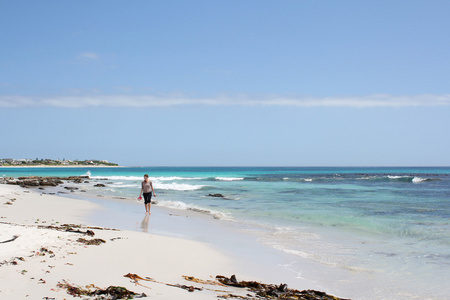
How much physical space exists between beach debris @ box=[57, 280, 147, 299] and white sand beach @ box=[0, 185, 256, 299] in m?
0.09

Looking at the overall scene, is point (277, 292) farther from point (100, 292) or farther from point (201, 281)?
point (100, 292)

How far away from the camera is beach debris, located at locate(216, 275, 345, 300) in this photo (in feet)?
17.6

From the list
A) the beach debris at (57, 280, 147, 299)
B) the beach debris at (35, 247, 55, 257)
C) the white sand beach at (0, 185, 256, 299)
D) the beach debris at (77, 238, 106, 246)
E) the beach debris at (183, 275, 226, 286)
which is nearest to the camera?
the beach debris at (57, 280, 147, 299)

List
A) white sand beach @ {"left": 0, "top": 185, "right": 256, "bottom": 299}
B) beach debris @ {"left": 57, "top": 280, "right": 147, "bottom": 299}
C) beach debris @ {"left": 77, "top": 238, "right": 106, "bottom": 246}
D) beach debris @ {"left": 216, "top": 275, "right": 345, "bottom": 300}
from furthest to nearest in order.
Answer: beach debris @ {"left": 77, "top": 238, "right": 106, "bottom": 246}
beach debris @ {"left": 216, "top": 275, "right": 345, "bottom": 300}
white sand beach @ {"left": 0, "top": 185, "right": 256, "bottom": 299}
beach debris @ {"left": 57, "top": 280, "right": 147, "bottom": 299}

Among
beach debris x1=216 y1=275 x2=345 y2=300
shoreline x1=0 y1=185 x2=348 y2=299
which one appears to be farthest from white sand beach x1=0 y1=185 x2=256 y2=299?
beach debris x1=216 y1=275 x2=345 y2=300

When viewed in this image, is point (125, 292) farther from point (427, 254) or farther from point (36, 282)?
point (427, 254)

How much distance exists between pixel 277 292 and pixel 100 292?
252 centimetres

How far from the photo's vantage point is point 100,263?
6.28 metres

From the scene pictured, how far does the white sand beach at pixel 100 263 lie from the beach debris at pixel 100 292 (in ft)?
0.30

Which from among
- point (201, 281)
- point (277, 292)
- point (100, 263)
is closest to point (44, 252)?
point (100, 263)

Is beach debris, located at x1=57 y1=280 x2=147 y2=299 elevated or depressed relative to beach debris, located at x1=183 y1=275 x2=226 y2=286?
elevated

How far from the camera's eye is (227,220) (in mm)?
15047

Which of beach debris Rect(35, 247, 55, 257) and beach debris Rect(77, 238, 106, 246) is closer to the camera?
beach debris Rect(35, 247, 55, 257)

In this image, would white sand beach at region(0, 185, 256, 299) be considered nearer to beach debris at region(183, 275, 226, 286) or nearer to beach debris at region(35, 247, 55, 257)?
beach debris at region(35, 247, 55, 257)
